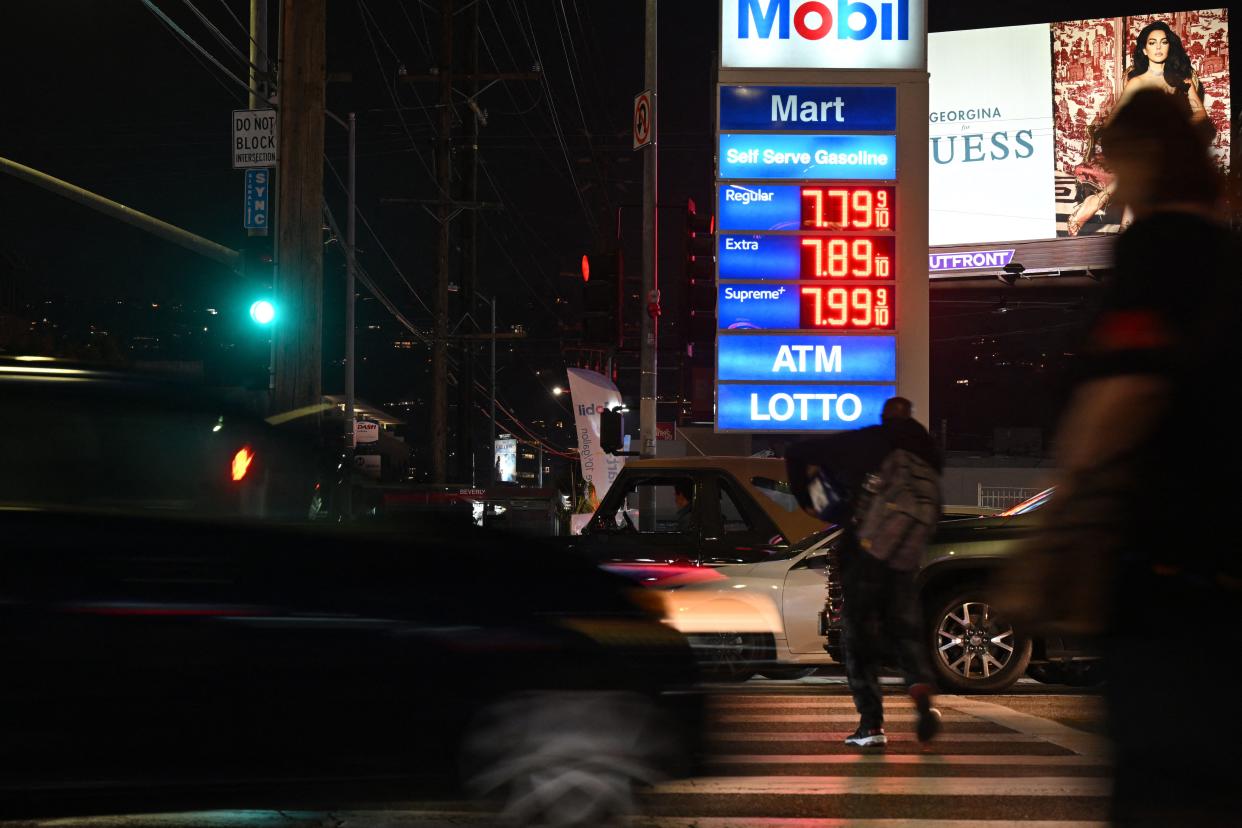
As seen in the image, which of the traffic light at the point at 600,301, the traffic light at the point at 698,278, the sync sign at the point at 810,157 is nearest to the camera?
the traffic light at the point at 600,301

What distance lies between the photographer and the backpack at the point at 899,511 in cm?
752

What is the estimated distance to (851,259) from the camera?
64.7 feet

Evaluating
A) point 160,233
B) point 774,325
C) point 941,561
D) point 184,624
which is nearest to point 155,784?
point 184,624

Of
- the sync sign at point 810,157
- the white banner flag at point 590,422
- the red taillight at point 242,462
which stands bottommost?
the red taillight at point 242,462

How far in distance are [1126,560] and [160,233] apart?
47.3ft

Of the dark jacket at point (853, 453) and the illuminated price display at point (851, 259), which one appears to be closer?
the dark jacket at point (853, 453)

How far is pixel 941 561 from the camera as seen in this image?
33.4 ft

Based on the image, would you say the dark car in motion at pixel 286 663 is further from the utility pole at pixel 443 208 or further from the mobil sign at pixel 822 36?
the utility pole at pixel 443 208

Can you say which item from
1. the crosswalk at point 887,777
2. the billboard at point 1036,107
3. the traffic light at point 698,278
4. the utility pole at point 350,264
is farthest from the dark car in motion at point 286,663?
the billboard at point 1036,107

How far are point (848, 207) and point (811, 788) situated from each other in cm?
1425

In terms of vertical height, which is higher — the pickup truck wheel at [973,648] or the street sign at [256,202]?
the street sign at [256,202]

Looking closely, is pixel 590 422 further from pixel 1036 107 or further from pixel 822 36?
pixel 1036 107

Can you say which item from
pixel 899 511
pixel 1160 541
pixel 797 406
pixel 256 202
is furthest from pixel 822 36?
pixel 1160 541

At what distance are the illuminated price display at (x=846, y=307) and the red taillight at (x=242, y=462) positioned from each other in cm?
1501
